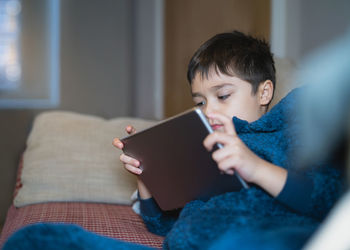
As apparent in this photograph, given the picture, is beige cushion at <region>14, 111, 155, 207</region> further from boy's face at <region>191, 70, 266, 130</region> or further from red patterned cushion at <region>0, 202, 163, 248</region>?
boy's face at <region>191, 70, 266, 130</region>

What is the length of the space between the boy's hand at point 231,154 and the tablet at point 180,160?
1 centimetres

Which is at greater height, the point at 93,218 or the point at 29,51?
the point at 29,51

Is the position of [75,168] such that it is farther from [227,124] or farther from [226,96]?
[227,124]

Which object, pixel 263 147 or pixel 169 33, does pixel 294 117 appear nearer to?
pixel 263 147

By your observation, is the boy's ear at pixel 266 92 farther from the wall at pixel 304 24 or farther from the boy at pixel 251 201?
the wall at pixel 304 24

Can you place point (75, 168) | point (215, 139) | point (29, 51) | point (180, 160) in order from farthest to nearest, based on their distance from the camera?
1. point (29, 51)
2. point (75, 168)
3. point (180, 160)
4. point (215, 139)

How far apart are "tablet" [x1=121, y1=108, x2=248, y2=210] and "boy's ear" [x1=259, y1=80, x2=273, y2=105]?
31cm

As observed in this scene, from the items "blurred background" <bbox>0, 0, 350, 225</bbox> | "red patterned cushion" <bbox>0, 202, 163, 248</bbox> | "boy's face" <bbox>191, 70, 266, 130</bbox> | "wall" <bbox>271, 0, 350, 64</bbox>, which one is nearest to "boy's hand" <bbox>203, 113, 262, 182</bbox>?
"boy's face" <bbox>191, 70, 266, 130</bbox>

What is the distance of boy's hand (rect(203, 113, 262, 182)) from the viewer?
25.2 inches

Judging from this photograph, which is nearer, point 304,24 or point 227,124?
point 227,124

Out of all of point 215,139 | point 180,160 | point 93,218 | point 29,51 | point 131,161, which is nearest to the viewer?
point 215,139

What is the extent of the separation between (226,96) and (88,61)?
172 cm

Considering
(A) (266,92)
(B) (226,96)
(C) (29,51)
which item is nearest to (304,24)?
(A) (266,92)

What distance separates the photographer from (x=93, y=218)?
1089mm
